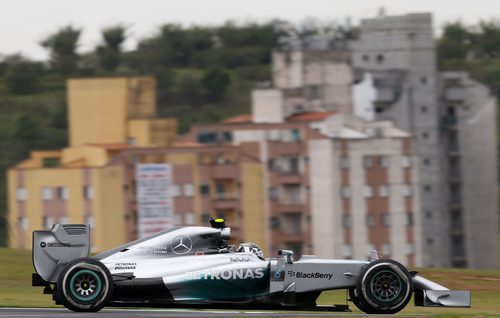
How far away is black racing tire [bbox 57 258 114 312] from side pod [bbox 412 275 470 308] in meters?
4.47

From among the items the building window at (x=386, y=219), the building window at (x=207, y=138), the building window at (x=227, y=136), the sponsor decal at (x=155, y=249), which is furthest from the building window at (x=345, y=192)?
the sponsor decal at (x=155, y=249)

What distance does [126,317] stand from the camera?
790 inches

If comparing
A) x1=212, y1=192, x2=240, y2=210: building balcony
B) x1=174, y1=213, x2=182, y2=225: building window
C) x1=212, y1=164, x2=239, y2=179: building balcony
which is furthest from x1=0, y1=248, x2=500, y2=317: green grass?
x1=174, y1=213, x2=182, y2=225: building window

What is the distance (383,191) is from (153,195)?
932 inches

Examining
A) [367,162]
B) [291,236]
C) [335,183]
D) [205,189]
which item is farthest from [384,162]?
[205,189]

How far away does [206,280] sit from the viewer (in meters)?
21.0

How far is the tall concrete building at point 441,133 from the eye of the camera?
124188 mm

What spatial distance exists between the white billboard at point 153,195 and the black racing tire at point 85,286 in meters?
71.9

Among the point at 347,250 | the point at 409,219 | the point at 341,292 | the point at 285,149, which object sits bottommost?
the point at 347,250

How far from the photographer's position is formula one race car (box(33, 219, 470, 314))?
68.1ft

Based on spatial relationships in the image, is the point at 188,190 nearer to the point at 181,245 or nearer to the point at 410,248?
the point at 410,248

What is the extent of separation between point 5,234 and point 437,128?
124 feet

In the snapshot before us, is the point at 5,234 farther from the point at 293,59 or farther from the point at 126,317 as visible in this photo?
the point at 126,317

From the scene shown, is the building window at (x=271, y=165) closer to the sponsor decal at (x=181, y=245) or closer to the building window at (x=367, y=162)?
the building window at (x=367, y=162)
